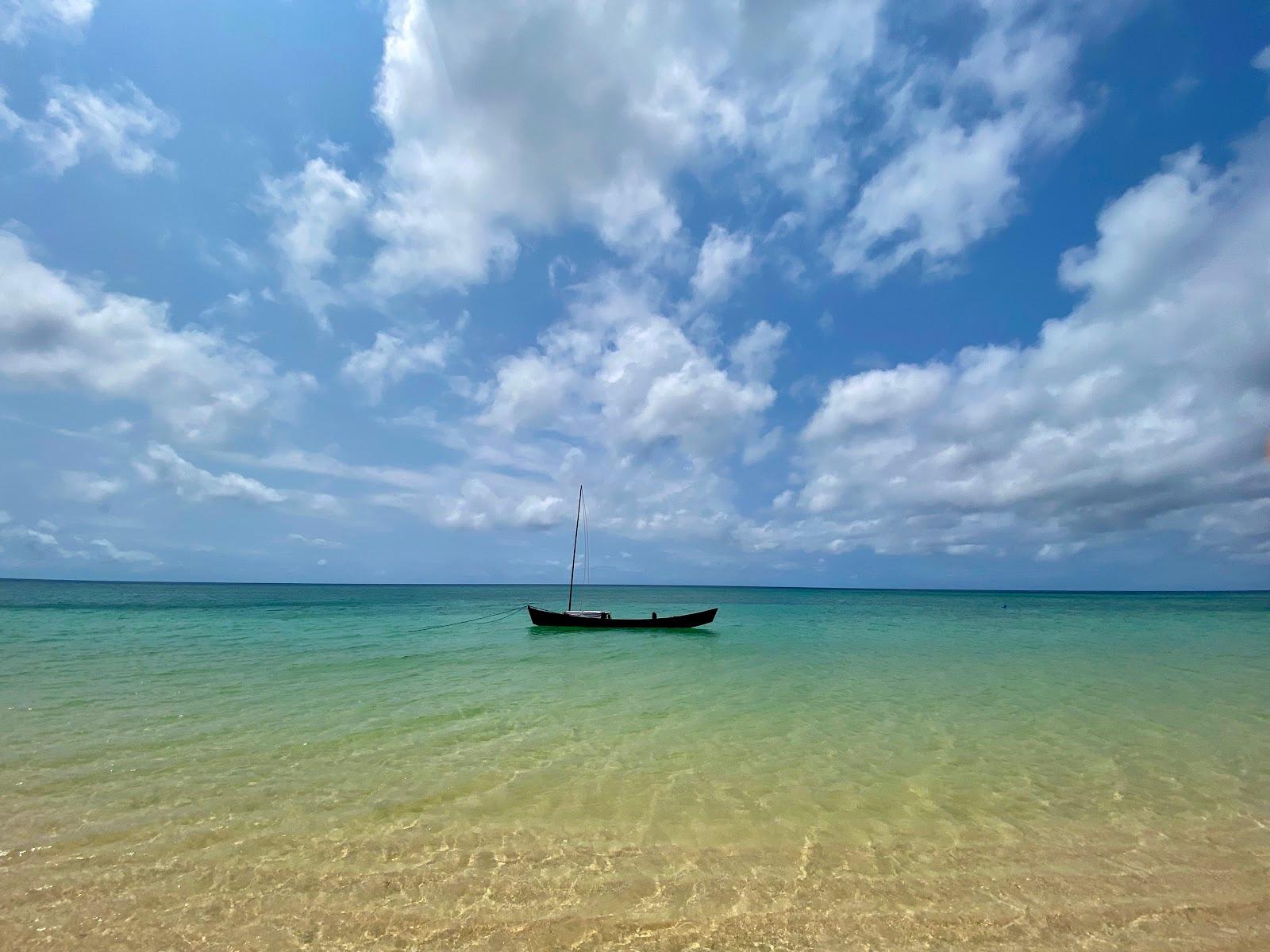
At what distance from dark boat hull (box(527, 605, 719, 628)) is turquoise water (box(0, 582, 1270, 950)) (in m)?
22.9

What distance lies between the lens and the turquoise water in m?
5.96

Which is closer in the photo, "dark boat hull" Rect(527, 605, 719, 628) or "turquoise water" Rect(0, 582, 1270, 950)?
"turquoise water" Rect(0, 582, 1270, 950)

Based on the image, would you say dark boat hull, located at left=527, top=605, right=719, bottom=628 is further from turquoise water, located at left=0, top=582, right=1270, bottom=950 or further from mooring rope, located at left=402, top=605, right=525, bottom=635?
turquoise water, located at left=0, top=582, right=1270, bottom=950

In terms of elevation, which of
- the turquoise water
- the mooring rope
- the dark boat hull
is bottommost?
the turquoise water

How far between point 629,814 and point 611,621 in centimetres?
3608

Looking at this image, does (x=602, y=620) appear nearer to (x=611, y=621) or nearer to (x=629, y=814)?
(x=611, y=621)

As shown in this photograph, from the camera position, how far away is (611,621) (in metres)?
44.1

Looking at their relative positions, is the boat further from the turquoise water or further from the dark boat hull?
the turquoise water

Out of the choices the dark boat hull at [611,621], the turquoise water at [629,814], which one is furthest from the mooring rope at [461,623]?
the turquoise water at [629,814]

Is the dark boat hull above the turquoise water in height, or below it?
above

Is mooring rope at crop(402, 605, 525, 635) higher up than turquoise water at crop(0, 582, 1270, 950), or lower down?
higher up

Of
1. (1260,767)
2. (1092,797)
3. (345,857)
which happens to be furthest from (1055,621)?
(345,857)

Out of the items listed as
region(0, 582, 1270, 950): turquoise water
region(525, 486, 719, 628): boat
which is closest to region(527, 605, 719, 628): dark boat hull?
region(525, 486, 719, 628): boat

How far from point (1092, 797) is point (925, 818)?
11.1 ft
